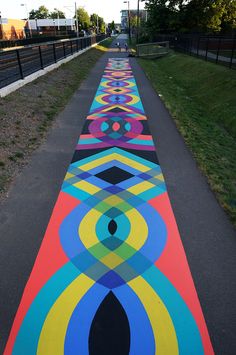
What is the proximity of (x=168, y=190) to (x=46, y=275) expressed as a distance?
312 cm

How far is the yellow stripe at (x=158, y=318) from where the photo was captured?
121 inches

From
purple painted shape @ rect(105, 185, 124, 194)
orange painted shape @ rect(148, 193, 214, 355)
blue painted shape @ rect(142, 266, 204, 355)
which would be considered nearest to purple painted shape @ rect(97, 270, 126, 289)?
blue painted shape @ rect(142, 266, 204, 355)

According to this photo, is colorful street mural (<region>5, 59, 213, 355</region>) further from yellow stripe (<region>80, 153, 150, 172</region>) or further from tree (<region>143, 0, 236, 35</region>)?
tree (<region>143, 0, 236, 35</region>)

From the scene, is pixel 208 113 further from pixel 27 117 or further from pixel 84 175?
pixel 84 175

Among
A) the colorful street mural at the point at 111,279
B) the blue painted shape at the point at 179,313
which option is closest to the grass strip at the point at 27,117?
the colorful street mural at the point at 111,279

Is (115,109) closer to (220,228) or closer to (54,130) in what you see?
(54,130)

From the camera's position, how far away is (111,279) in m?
3.87

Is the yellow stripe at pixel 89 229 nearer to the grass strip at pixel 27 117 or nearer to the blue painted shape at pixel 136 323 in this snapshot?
the blue painted shape at pixel 136 323

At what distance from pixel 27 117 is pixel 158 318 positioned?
27.3 ft

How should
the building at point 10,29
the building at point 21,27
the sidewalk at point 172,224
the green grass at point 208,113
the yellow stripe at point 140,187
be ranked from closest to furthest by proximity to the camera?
the sidewalk at point 172,224
the yellow stripe at point 140,187
the green grass at point 208,113
the building at point 10,29
the building at point 21,27

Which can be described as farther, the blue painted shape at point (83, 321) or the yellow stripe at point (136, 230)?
the yellow stripe at point (136, 230)

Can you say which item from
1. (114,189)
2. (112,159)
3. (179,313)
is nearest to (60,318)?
(179,313)

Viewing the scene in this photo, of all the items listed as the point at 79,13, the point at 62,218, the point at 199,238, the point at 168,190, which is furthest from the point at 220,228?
the point at 79,13

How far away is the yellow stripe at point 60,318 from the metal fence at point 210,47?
1653 cm
